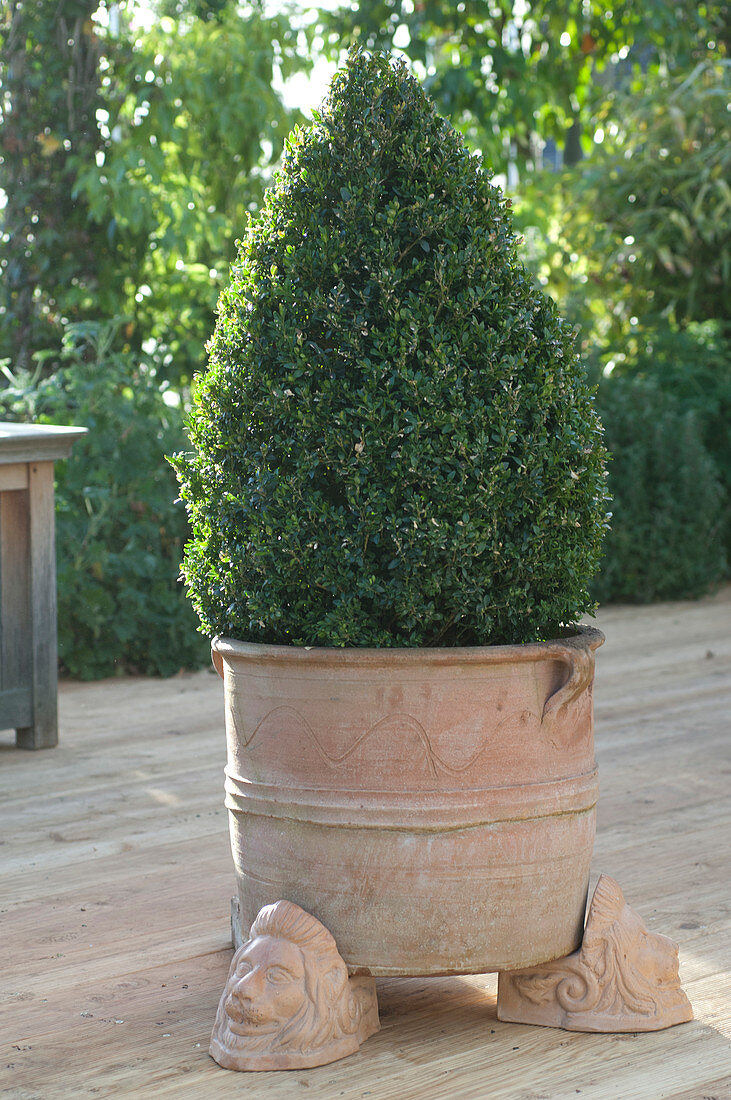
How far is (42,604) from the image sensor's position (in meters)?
3.77

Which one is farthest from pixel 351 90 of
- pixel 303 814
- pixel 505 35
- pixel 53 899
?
pixel 505 35

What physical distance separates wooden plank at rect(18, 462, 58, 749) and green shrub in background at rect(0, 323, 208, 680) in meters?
0.85

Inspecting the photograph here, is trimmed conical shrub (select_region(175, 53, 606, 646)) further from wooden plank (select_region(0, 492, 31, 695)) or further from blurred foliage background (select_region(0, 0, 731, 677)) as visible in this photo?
blurred foliage background (select_region(0, 0, 731, 677))

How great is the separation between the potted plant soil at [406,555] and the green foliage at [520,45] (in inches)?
270

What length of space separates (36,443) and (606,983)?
231 cm

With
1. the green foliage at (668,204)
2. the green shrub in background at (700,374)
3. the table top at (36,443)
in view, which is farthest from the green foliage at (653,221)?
the table top at (36,443)

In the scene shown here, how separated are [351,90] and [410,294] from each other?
14.7 inches

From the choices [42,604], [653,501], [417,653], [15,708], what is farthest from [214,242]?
[417,653]

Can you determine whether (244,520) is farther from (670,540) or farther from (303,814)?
(670,540)

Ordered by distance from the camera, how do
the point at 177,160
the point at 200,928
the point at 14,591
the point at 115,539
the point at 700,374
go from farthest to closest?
the point at 700,374 < the point at 177,160 < the point at 115,539 < the point at 14,591 < the point at 200,928

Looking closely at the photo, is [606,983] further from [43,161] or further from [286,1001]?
[43,161]

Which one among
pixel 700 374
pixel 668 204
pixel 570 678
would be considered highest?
pixel 668 204

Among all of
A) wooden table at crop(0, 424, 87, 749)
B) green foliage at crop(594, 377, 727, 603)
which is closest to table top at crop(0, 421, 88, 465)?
wooden table at crop(0, 424, 87, 749)

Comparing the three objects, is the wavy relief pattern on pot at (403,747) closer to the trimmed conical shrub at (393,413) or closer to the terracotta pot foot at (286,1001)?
the trimmed conical shrub at (393,413)
